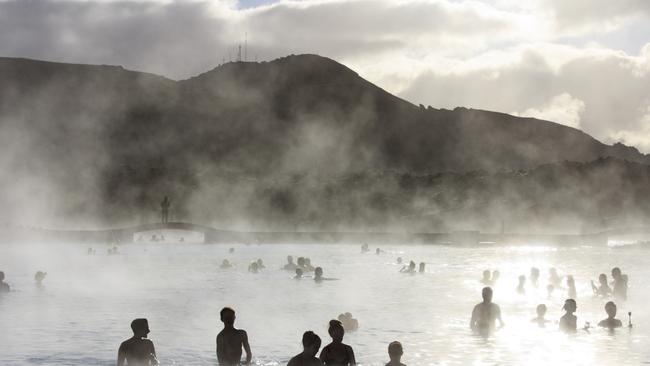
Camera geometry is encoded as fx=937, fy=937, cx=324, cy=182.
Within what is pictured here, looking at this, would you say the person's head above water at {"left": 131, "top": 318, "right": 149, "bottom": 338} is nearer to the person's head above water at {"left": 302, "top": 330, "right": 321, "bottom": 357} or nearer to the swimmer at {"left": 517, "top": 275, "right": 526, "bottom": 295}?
the person's head above water at {"left": 302, "top": 330, "right": 321, "bottom": 357}

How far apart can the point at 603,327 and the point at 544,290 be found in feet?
59.9

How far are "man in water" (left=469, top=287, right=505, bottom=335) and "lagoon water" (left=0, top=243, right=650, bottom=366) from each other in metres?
0.64

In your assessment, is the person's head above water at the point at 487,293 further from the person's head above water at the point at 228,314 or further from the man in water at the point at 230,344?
the person's head above water at the point at 228,314

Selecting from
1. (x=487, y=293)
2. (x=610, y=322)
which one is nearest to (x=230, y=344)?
(x=487, y=293)

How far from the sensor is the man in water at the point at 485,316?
26531mm

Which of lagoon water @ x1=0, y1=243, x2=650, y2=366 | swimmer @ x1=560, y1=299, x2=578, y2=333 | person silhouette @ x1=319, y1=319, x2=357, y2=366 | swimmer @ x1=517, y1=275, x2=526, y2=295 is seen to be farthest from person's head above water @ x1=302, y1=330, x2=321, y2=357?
swimmer @ x1=517, y1=275, x2=526, y2=295

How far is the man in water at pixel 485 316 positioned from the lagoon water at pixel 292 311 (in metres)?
0.64

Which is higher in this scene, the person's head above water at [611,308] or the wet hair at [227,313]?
the wet hair at [227,313]

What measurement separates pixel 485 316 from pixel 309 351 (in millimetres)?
13707

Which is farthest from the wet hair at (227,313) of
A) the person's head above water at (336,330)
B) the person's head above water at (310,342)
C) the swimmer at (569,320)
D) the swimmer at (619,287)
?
the swimmer at (619,287)

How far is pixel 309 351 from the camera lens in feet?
46.4

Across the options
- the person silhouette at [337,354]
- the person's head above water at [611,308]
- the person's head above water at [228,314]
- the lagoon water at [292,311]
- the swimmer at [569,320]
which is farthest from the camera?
the person's head above water at [611,308]

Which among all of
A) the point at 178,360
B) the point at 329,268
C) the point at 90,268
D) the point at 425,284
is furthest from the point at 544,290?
the point at 90,268

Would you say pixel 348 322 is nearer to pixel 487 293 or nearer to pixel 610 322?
pixel 487 293
